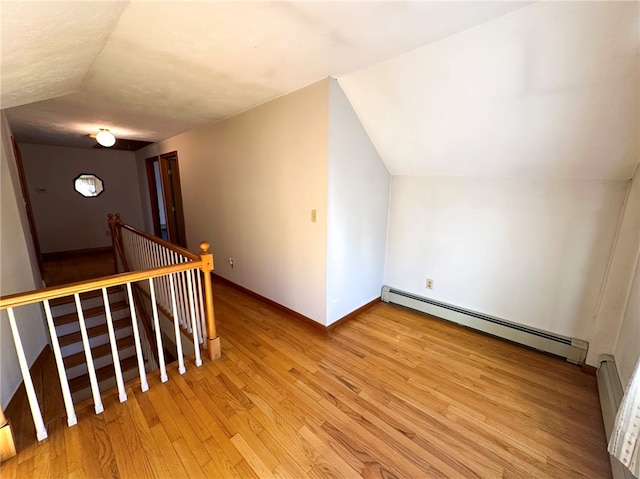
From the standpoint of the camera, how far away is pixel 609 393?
166cm

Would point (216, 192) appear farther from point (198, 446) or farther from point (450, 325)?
point (450, 325)

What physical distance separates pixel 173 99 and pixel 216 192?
4.30 feet

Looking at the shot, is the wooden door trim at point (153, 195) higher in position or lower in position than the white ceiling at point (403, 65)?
lower

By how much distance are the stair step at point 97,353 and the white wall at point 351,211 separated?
2928 mm

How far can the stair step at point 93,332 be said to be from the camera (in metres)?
3.21

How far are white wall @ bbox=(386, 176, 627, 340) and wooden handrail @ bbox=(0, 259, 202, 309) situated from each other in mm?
2332

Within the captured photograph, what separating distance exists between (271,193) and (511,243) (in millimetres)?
2369

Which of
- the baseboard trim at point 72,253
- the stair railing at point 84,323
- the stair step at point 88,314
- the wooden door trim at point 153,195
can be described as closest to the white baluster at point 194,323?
the stair railing at point 84,323

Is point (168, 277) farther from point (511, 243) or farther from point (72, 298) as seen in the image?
point (511, 243)

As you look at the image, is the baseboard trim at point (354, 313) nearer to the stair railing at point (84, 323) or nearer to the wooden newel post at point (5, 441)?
the stair railing at point (84, 323)

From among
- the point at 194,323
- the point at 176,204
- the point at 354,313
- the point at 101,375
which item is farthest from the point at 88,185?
the point at 354,313

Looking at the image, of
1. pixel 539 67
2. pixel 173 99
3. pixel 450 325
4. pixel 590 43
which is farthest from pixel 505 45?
pixel 173 99

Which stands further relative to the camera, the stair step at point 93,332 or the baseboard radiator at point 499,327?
the stair step at point 93,332

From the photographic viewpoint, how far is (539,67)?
1.53 meters
